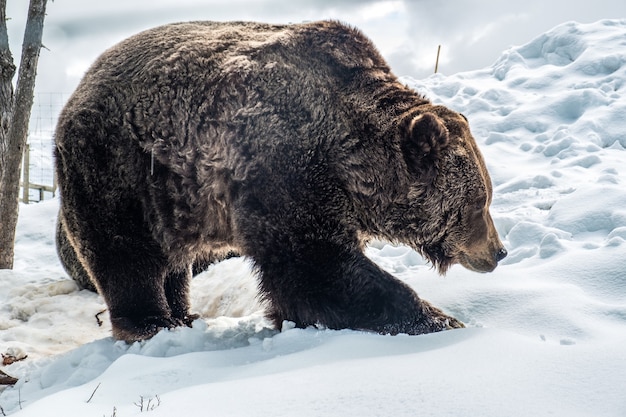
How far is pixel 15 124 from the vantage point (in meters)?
8.11

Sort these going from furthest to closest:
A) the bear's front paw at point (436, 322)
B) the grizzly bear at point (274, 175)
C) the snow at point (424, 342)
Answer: the grizzly bear at point (274, 175) < the bear's front paw at point (436, 322) < the snow at point (424, 342)

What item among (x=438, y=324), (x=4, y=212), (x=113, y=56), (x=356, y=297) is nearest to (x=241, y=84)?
(x=113, y=56)

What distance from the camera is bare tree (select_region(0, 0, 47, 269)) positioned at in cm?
800

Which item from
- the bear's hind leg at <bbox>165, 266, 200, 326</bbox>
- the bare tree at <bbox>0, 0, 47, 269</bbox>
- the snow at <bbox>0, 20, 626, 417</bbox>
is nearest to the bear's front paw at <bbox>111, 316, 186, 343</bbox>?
the snow at <bbox>0, 20, 626, 417</bbox>

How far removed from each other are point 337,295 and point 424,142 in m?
0.99

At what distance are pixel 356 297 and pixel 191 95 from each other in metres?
1.54

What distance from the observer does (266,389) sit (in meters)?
2.34

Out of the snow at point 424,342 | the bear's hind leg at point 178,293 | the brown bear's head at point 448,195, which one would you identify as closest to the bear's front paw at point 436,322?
the snow at point 424,342

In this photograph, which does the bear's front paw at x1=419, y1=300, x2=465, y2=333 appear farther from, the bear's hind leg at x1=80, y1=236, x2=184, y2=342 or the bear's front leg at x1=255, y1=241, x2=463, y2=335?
the bear's hind leg at x1=80, y1=236, x2=184, y2=342

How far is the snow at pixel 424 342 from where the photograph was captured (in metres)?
2.25

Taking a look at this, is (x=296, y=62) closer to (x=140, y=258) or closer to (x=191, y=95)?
(x=191, y=95)

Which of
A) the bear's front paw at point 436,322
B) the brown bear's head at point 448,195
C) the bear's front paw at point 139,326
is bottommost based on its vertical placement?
the bear's front paw at point 139,326

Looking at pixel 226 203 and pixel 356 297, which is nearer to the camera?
pixel 356 297

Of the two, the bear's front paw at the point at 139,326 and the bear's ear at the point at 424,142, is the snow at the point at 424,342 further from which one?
the bear's ear at the point at 424,142
